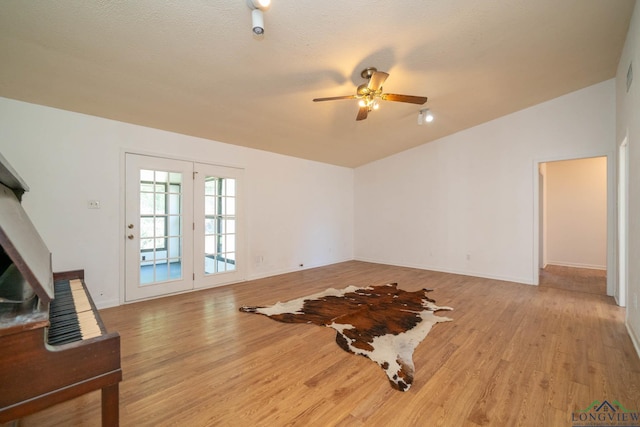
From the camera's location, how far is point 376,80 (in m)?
2.57

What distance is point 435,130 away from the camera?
5.14m

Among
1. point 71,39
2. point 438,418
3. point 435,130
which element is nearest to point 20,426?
point 438,418

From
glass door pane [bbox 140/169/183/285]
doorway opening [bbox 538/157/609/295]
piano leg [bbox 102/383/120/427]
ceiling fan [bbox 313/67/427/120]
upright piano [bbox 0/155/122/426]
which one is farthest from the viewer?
doorway opening [bbox 538/157/609/295]

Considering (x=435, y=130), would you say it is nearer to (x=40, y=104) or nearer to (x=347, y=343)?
(x=347, y=343)

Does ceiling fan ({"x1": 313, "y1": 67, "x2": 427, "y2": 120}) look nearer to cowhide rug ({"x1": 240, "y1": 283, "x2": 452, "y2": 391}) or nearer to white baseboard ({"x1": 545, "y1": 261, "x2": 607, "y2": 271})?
cowhide rug ({"x1": 240, "y1": 283, "x2": 452, "y2": 391})

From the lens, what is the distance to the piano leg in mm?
1080

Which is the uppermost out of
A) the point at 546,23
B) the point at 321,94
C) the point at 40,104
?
the point at 546,23

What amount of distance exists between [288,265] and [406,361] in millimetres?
3622

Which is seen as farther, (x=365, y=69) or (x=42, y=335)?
(x=365, y=69)

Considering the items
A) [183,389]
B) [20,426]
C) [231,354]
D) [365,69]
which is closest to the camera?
[20,426]

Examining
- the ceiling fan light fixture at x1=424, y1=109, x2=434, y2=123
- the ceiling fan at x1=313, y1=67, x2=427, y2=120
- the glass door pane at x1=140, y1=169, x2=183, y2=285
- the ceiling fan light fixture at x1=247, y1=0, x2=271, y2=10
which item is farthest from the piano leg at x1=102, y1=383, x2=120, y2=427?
the ceiling fan light fixture at x1=424, y1=109, x2=434, y2=123

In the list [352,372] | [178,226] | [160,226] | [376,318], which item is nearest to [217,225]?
[178,226]

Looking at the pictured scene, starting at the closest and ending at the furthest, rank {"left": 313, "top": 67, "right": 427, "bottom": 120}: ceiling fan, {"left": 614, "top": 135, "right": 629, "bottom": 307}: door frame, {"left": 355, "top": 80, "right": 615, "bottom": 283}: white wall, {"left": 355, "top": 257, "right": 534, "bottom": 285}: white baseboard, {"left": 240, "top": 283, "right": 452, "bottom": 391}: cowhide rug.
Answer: {"left": 240, "top": 283, "right": 452, "bottom": 391}: cowhide rug < {"left": 313, "top": 67, "right": 427, "bottom": 120}: ceiling fan < {"left": 614, "top": 135, "right": 629, "bottom": 307}: door frame < {"left": 355, "top": 80, "right": 615, "bottom": 283}: white wall < {"left": 355, "top": 257, "right": 534, "bottom": 285}: white baseboard

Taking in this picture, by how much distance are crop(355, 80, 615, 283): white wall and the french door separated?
A: 348 centimetres
